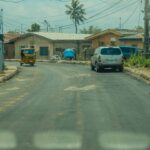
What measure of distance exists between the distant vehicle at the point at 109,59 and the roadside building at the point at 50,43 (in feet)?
112

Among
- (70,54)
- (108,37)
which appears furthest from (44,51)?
(108,37)

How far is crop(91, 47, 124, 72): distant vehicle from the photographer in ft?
122

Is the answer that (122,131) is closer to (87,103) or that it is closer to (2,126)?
(2,126)

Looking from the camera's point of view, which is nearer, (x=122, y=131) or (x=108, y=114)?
(x=122, y=131)

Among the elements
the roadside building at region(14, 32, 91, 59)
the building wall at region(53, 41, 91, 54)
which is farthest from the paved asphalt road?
the building wall at region(53, 41, 91, 54)

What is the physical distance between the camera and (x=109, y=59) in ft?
122

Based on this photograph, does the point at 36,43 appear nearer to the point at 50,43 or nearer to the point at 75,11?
the point at 50,43

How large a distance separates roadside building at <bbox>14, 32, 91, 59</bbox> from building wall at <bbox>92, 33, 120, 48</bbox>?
148 inches

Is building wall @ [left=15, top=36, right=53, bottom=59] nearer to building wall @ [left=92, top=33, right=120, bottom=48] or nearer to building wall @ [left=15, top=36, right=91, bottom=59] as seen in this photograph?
building wall @ [left=15, top=36, right=91, bottom=59]

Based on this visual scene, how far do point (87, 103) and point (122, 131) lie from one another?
574 centimetres

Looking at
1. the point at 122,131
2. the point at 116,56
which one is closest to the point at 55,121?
the point at 122,131

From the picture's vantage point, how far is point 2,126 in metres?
12.1

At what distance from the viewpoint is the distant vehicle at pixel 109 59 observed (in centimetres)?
3706

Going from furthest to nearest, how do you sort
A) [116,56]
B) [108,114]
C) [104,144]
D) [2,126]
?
[116,56] < [108,114] < [2,126] < [104,144]
